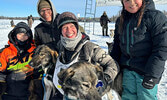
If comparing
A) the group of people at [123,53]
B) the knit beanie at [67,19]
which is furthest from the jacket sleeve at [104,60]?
the knit beanie at [67,19]

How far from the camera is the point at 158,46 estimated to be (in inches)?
64.0

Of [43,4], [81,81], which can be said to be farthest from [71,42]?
[43,4]

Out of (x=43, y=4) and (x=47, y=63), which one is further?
(x=43, y=4)

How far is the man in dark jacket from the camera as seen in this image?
283cm

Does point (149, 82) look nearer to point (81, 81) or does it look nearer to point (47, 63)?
point (81, 81)

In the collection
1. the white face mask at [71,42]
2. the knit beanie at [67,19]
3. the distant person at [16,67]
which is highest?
the knit beanie at [67,19]

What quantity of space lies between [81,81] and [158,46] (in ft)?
3.48

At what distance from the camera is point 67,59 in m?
2.05

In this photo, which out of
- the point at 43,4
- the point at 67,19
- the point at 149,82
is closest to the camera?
the point at 149,82

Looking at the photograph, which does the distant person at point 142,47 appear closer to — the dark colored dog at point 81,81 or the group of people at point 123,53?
the group of people at point 123,53

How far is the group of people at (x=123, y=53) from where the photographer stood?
1662mm

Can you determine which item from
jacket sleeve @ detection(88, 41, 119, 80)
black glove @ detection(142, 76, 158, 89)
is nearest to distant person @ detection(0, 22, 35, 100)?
jacket sleeve @ detection(88, 41, 119, 80)

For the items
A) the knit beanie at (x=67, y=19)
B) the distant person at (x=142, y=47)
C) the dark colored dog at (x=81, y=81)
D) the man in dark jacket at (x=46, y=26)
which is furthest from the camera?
the man in dark jacket at (x=46, y=26)

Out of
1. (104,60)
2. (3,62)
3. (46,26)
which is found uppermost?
(46,26)
